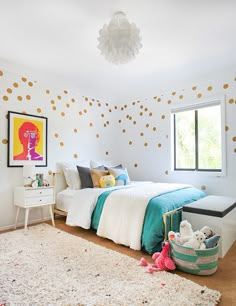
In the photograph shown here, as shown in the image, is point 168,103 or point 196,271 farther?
point 168,103

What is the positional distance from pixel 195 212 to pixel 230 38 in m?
2.03

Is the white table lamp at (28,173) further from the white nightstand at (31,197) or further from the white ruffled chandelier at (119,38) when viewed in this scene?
the white ruffled chandelier at (119,38)

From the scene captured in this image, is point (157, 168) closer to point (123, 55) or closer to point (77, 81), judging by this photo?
point (77, 81)

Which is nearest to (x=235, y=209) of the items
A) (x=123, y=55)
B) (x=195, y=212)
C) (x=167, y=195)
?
(x=195, y=212)

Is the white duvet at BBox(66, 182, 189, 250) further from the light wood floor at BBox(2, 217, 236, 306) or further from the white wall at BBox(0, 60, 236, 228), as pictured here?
the white wall at BBox(0, 60, 236, 228)

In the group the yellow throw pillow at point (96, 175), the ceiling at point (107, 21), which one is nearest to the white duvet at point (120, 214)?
the yellow throw pillow at point (96, 175)

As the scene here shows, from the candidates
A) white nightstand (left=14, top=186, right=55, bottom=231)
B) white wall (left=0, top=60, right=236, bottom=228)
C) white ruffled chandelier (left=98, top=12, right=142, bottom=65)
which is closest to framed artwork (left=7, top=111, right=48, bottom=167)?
white wall (left=0, top=60, right=236, bottom=228)

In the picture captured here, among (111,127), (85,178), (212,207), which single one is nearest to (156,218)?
(212,207)

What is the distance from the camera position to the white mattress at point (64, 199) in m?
3.41

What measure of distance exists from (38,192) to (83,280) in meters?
1.65

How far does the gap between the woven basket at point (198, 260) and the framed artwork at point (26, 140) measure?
8.29 feet

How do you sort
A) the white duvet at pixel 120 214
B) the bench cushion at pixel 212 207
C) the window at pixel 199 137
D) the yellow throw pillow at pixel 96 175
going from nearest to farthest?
the bench cushion at pixel 212 207
the white duvet at pixel 120 214
the yellow throw pillow at pixel 96 175
the window at pixel 199 137

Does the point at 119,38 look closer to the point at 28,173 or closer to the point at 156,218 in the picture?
the point at 156,218

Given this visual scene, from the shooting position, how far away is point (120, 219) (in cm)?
252
